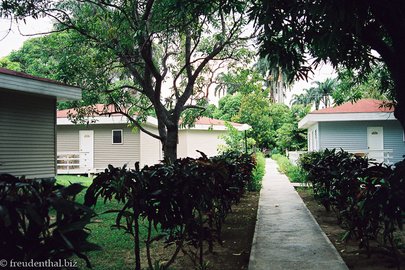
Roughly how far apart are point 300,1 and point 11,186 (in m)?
3.96

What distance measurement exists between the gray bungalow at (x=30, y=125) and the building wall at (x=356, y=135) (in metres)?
13.3

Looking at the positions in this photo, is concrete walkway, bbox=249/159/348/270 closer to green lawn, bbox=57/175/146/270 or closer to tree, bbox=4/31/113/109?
green lawn, bbox=57/175/146/270

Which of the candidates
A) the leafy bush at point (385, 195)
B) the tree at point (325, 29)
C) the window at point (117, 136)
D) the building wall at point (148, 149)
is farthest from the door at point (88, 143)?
the leafy bush at point (385, 195)

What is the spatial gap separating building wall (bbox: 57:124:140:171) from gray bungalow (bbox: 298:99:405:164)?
30.7ft

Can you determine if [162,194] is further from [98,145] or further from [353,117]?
[98,145]

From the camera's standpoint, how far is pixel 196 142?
26.7 m

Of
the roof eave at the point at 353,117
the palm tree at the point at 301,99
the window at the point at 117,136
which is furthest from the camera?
the palm tree at the point at 301,99

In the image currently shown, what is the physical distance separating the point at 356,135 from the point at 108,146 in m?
12.9

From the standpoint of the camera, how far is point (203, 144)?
2730cm

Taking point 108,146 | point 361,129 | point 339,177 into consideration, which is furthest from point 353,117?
point 339,177

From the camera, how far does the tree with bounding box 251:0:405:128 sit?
4.27m

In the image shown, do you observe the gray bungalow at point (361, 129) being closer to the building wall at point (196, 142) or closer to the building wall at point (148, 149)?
the building wall at point (196, 142)

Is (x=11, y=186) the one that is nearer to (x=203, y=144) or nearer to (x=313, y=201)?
(x=313, y=201)

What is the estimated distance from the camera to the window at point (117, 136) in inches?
838
